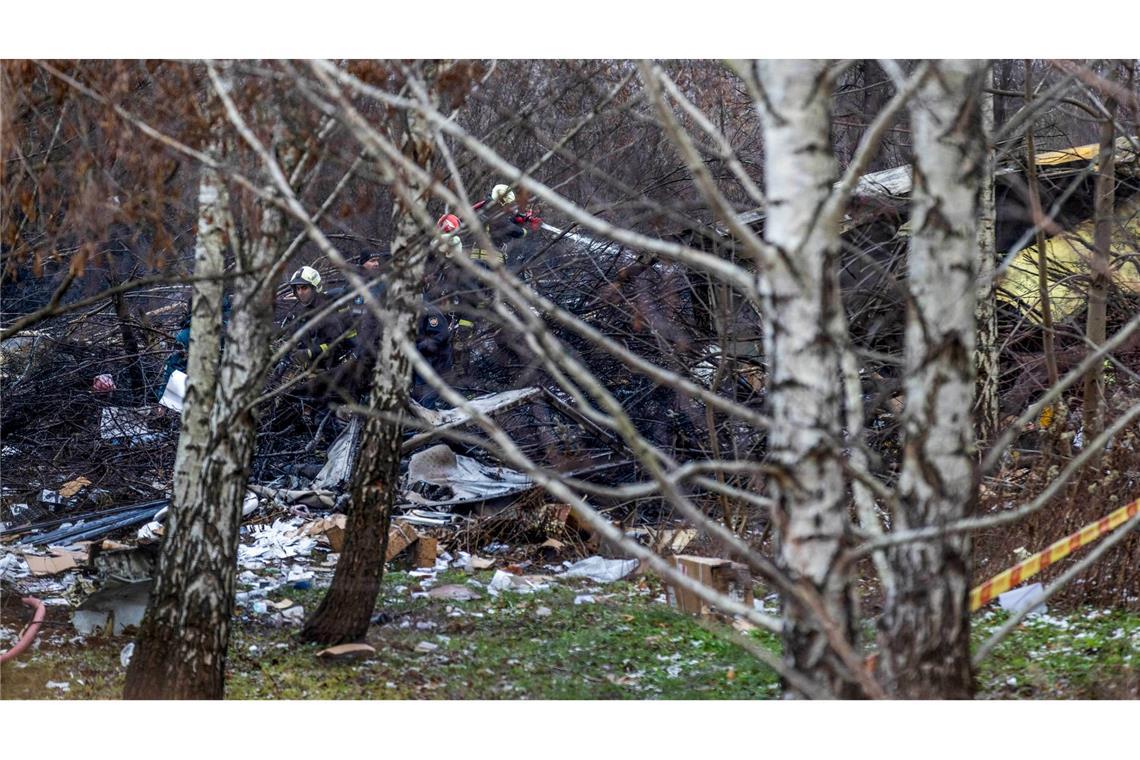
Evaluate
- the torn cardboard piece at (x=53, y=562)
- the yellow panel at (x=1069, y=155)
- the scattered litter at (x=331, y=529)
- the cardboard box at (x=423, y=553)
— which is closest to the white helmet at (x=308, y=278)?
the scattered litter at (x=331, y=529)

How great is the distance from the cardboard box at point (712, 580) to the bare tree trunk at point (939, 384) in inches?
101

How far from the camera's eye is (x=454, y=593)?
5.49 meters

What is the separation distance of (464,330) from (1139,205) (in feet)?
13.7

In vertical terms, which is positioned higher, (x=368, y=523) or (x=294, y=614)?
(x=368, y=523)

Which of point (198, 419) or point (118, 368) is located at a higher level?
point (118, 368)

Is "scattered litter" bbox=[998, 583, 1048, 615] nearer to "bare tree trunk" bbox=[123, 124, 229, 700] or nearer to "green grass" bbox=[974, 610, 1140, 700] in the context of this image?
"green grass" bbox=[974, 610, 1140, 700]

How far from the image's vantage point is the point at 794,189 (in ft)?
5.79

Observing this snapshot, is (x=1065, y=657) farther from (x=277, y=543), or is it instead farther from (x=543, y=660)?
(x=277, y=543)

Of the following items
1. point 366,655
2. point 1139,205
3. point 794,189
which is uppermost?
point 1139,205

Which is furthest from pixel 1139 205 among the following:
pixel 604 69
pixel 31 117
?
pixel 31 117

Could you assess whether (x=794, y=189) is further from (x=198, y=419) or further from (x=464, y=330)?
(x=464, y=330)

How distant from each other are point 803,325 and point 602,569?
14.2ft

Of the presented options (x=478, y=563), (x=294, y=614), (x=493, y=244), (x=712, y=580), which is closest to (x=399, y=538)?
(x=478, y=563)
